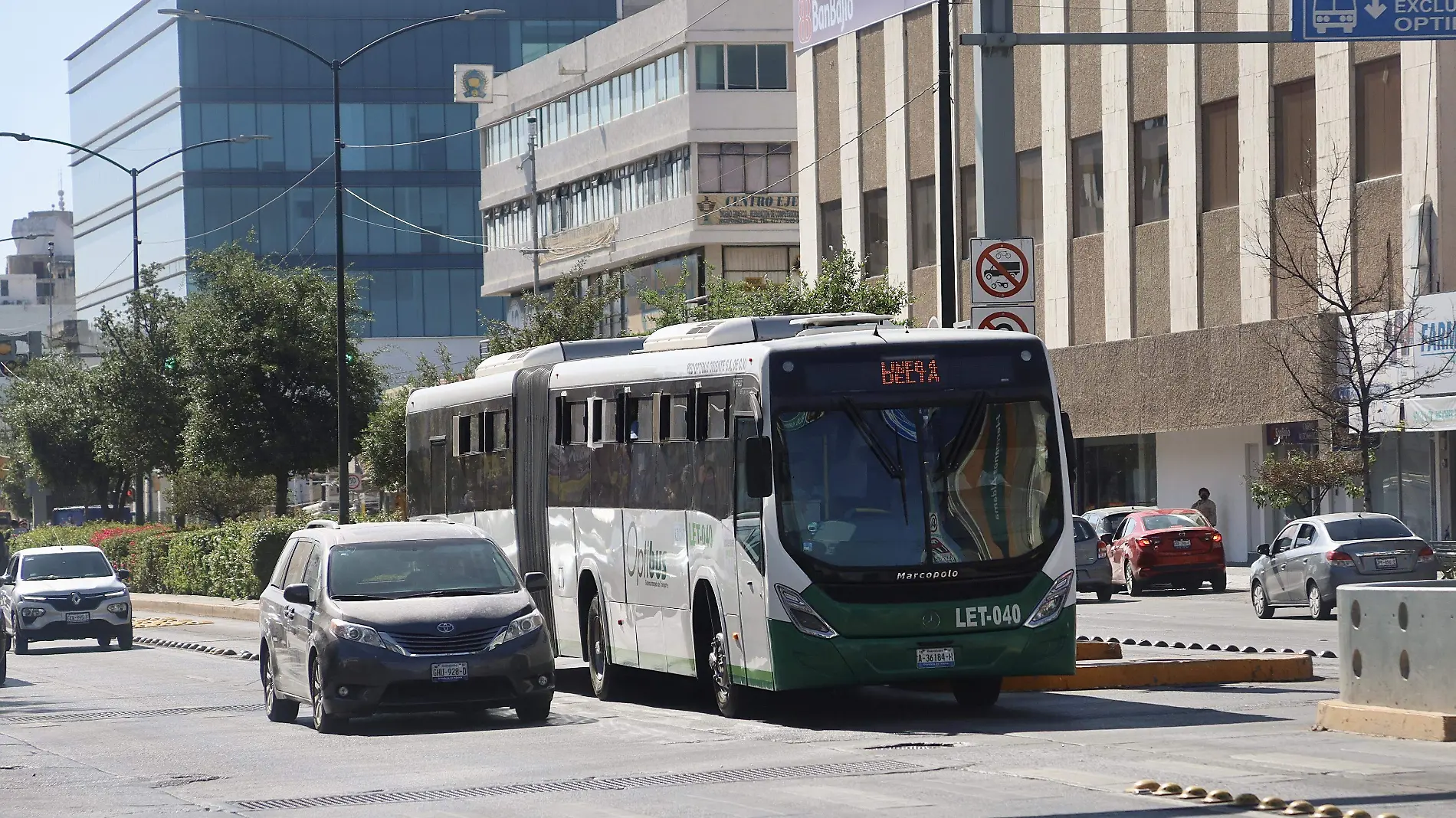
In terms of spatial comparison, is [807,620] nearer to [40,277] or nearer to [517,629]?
[517,629]

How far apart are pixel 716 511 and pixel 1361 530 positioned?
14.2 m

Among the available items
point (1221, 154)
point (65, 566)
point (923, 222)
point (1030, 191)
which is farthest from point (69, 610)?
point (923, 222)

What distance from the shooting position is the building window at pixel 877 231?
5503cm

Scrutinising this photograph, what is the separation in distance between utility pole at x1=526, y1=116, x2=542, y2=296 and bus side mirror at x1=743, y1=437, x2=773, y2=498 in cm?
5900

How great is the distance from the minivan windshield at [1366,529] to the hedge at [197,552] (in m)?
23.4

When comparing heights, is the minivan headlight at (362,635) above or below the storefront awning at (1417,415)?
below

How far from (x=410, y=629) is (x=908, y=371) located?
169 inches

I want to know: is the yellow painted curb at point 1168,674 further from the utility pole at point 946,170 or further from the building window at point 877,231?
the building window at point 877,231

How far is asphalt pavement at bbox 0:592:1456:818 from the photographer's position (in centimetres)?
1153

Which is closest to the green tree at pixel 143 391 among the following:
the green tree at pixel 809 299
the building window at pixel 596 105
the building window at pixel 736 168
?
the building window at pixel 736 168

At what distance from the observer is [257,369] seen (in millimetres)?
49781

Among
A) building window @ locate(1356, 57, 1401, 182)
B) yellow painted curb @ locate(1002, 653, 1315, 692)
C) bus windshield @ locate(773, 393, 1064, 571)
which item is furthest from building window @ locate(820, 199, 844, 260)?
bus windshield @ locate(773, 393, 1064, 571)

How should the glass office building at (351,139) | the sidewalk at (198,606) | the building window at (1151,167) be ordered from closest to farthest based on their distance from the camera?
the sidewalk at (198,606), the building window at (1151,167), the glass office building at (351,139)

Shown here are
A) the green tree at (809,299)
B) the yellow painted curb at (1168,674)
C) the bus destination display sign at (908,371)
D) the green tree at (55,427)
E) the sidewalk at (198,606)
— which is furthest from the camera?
the green tree at (55,427)
